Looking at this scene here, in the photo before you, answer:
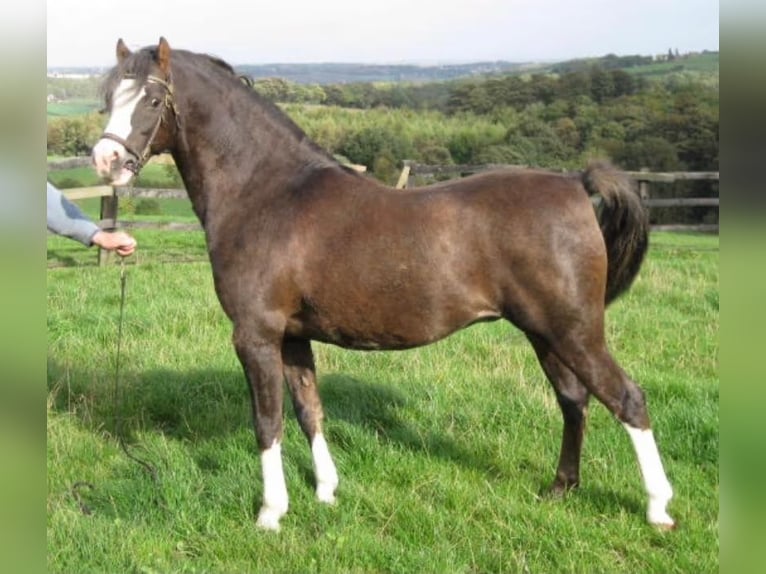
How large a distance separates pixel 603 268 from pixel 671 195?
2208 centimetres

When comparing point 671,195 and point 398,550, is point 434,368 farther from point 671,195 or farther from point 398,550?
point 671,195

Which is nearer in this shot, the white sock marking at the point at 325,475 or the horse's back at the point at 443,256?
the horse's back at the point at 443,256

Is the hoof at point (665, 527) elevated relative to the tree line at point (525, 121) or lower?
lower

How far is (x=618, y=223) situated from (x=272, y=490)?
2.38 m

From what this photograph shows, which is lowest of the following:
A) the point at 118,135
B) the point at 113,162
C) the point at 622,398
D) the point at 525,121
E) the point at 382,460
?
the point at 382,460

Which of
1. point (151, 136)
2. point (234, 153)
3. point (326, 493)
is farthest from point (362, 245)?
point (326, 493)

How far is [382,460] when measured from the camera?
4715 millimetres

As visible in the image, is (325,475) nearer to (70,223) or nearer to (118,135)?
(70,223)

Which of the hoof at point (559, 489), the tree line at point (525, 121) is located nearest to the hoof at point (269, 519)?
the hoof at point (559, 489)

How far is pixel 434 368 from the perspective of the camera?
6.30 metres

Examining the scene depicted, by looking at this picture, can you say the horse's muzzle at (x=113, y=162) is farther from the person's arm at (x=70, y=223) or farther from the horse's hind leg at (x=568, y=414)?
the horse's hind leg at (x=568, y=414)

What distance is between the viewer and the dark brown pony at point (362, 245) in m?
3.86

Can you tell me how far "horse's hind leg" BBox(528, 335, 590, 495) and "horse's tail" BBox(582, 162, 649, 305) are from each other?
0.47 m

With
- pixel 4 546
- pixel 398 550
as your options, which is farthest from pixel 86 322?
pixel 4 546
